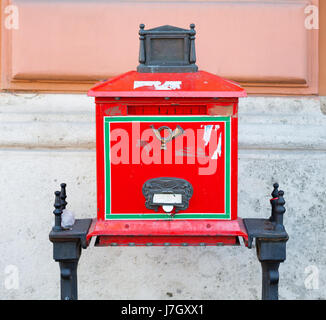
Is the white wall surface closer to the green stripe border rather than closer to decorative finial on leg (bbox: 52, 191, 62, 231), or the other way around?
decorative finial on leg (bbox: 52, 191, 62, 231)

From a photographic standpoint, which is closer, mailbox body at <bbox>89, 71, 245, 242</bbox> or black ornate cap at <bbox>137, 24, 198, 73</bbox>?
mailbox body at <bbox>89, 71, 245, 242</bbox>

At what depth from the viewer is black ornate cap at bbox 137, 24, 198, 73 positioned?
2.10 m

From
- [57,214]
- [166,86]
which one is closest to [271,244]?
[166,86]

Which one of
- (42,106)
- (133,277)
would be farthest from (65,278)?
(42,106)

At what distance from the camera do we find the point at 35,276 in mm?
2877

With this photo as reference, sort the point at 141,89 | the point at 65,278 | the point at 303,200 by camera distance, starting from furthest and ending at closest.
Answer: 1. the point at 303,200
2. the point at 65,278
3. the point at 141,89

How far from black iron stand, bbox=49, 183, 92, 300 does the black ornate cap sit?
0.74m

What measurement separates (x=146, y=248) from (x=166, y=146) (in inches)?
44.8

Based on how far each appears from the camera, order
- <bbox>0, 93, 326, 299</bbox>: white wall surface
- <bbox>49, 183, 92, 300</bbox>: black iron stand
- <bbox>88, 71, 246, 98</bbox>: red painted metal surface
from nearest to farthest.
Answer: <bbox>88, 71, 246, 98</bbox>: red painted metal surface → <bbox>49, 183, 92, 300</bbox>: black iron stand → <bbox>0, 93, 326, 299</bbox>: white wall surface

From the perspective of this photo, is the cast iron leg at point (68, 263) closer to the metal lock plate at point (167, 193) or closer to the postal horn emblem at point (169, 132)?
the metal lock plate at point (167, 193)

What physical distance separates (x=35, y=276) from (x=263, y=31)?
2146mm

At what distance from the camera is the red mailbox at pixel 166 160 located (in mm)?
1908

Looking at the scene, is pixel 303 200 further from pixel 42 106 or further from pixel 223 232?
pixel 42 106

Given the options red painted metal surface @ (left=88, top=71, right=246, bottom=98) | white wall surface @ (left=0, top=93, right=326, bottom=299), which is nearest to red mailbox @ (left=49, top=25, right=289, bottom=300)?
red painted metal surface @ (left=88, top=71, right=246, bottom=98)
